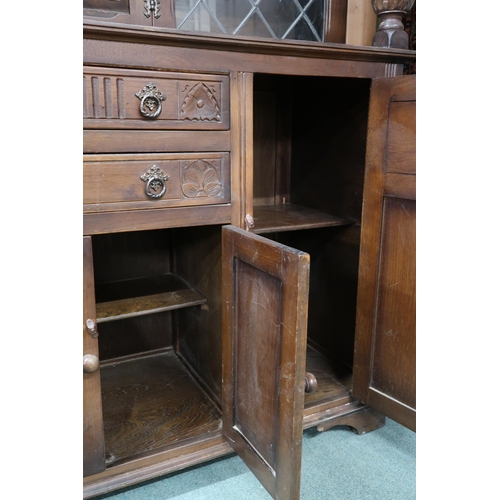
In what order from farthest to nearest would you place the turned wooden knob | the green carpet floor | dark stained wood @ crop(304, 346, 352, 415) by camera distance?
1. dark stained wood @ crop(304, 346, 352, 415)
2. the green carpet floor
3. the turned wooden knob

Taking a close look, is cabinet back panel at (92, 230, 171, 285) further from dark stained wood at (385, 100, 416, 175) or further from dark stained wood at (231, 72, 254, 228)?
dark stained wood at (385, 100, 416, 175)

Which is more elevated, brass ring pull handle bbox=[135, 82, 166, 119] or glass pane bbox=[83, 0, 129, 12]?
glass pane bbox=[83, 0, 129, 12]

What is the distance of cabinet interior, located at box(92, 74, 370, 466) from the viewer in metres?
1.37

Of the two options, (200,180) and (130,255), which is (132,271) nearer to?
(130,255)

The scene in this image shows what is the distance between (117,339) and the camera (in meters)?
1.74

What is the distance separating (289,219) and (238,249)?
1.49 feet

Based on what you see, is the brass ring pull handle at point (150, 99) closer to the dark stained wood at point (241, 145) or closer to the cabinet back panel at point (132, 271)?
the dark stained wood at point (241, 145)

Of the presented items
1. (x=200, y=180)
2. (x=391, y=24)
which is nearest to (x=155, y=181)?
(x=200, y=180)

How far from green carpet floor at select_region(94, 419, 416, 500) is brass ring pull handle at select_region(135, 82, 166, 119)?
36.1 inches

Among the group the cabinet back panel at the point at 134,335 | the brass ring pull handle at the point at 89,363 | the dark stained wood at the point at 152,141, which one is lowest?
the cabinet back panel at the point at 134,335

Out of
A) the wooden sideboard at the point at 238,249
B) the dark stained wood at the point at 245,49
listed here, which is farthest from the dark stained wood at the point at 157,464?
the dark stained wood at the point at 245,49

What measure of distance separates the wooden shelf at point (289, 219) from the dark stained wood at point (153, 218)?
160mm

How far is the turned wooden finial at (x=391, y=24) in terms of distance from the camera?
1.29 meters

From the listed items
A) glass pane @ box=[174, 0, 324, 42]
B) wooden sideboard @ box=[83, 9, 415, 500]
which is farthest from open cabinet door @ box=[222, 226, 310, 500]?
glass pane @ box=[174, 0, 324, 42]
